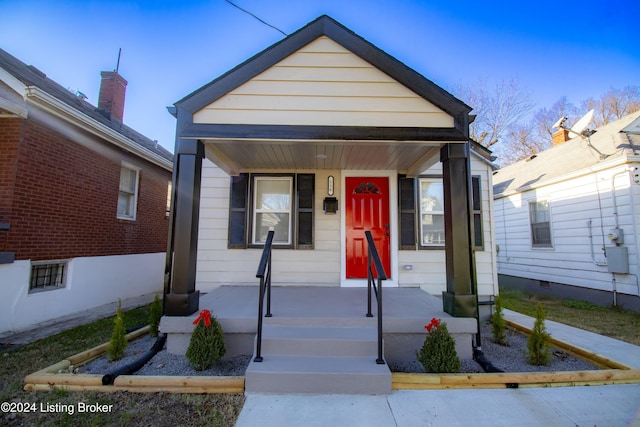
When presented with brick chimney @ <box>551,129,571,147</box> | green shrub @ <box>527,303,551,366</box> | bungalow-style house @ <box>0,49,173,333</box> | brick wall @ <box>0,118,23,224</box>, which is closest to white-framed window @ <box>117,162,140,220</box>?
bungalow-style house @ <box>0,49,173,333</box>

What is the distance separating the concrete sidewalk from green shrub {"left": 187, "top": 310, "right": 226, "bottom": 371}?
640mm

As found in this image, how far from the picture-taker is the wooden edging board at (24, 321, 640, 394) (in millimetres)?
2434

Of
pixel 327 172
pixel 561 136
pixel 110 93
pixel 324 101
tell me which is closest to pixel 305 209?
pixel 327 172

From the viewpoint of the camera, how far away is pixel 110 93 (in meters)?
8.04

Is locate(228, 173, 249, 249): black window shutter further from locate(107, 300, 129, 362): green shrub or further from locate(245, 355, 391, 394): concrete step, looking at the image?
locate(245, 355, 391, 394): concrete step

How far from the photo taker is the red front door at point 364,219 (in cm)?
502

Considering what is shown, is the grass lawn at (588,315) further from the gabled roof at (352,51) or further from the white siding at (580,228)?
the gabled roof at (352,51)

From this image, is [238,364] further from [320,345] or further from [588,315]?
[588,315]

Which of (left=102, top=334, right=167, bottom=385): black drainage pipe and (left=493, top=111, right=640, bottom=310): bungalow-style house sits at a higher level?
(left=493, top=111, right=640, bottom=310): bungalow-style house

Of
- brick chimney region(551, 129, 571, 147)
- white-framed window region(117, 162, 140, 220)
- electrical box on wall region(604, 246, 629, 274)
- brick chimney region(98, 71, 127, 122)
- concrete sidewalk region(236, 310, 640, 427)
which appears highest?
brick chimney region(98, 71, 127, 122)

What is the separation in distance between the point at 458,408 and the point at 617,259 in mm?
6255

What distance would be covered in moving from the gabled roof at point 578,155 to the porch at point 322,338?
235 inches

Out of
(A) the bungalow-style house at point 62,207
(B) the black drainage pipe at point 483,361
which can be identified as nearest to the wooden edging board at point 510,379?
(B) the black drainage pipe at point 483,361

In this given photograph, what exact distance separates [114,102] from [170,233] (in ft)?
23.7
